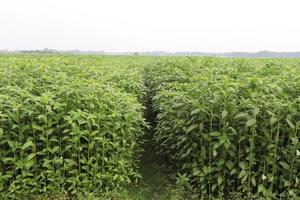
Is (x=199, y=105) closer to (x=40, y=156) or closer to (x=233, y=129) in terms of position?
(x=233, y=129)

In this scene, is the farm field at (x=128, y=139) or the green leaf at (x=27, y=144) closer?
the green leaf at (x=27, y=144)

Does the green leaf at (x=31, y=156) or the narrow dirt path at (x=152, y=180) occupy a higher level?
the green leaf at (x=31, y=156)

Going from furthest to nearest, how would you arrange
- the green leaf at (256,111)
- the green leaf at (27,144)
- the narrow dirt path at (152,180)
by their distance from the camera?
the narrow dirt path at (152,180) → the green leaf at (256,111) → the green leaf at (27,144)

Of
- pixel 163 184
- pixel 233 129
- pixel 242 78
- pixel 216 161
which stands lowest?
pixel 163 184

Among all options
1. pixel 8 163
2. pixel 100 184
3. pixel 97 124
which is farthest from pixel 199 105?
pixel 8 163

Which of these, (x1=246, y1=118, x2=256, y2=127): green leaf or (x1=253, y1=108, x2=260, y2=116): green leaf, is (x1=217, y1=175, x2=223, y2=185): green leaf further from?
(x1=253, y1=108, x2=260, y2=116): green leaf

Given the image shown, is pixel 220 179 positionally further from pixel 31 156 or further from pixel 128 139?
pixel 31 156

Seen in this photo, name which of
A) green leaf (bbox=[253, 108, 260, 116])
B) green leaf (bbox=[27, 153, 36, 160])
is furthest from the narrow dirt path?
green leaf (bbox=[253, 108, 260, 116])

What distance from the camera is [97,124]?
4051 millimetres

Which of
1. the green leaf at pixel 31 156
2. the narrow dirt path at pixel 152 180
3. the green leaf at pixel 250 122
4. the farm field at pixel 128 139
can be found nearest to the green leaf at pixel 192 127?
the farm field at pixel 128 139

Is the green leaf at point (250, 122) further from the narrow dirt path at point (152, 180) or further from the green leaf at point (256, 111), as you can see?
the narrow dirt path at point (152, 180)

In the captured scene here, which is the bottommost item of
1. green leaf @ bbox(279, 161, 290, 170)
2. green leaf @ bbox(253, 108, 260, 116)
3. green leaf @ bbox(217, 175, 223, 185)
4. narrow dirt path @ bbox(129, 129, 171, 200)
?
narrow dirt path @ bbox(129, 129, 171, 200)

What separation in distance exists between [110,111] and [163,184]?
1.59 metres

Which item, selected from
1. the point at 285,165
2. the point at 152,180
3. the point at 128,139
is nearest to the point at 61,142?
the point at 128,139
